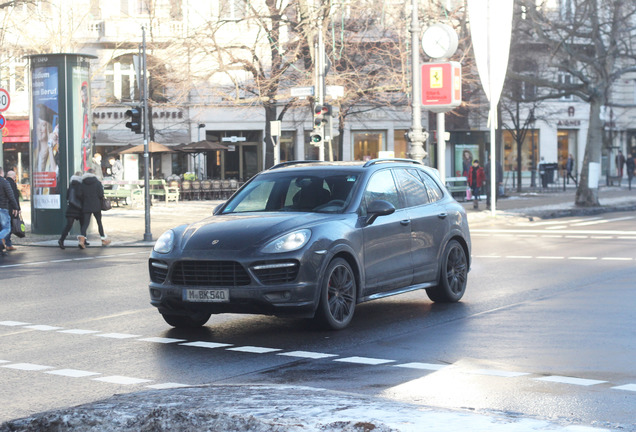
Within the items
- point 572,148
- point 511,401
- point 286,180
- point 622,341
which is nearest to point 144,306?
point 286,180

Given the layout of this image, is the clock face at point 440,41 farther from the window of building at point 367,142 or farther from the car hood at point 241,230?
the window of building at point 367,142

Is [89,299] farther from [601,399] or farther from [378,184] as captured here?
[601,399]

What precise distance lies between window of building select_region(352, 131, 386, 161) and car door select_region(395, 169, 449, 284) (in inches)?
1860

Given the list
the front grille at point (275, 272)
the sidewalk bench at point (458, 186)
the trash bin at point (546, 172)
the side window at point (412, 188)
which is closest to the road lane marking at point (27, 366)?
the front grille at point (275, 272)

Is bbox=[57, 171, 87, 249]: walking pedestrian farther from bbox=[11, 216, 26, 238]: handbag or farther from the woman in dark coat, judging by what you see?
bbox=[11, 216, 26, 238]: handbag

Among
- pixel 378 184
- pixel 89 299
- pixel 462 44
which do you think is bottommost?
pixel 89 299

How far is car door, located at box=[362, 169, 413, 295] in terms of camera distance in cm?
1059

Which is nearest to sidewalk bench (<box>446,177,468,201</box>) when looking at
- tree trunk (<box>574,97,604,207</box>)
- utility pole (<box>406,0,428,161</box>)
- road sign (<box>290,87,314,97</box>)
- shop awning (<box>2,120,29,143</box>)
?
tree trunk (<box>574,97,604,207</box>)

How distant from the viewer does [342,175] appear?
35.8ft

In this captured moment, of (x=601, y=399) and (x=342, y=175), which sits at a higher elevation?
(x=342, y=175)

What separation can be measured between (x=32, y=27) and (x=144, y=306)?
130ft

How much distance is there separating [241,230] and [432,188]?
3151 millimetres

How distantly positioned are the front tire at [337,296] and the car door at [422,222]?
1.33 m

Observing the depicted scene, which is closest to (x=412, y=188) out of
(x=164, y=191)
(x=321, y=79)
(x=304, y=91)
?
(x=304, y=91)
